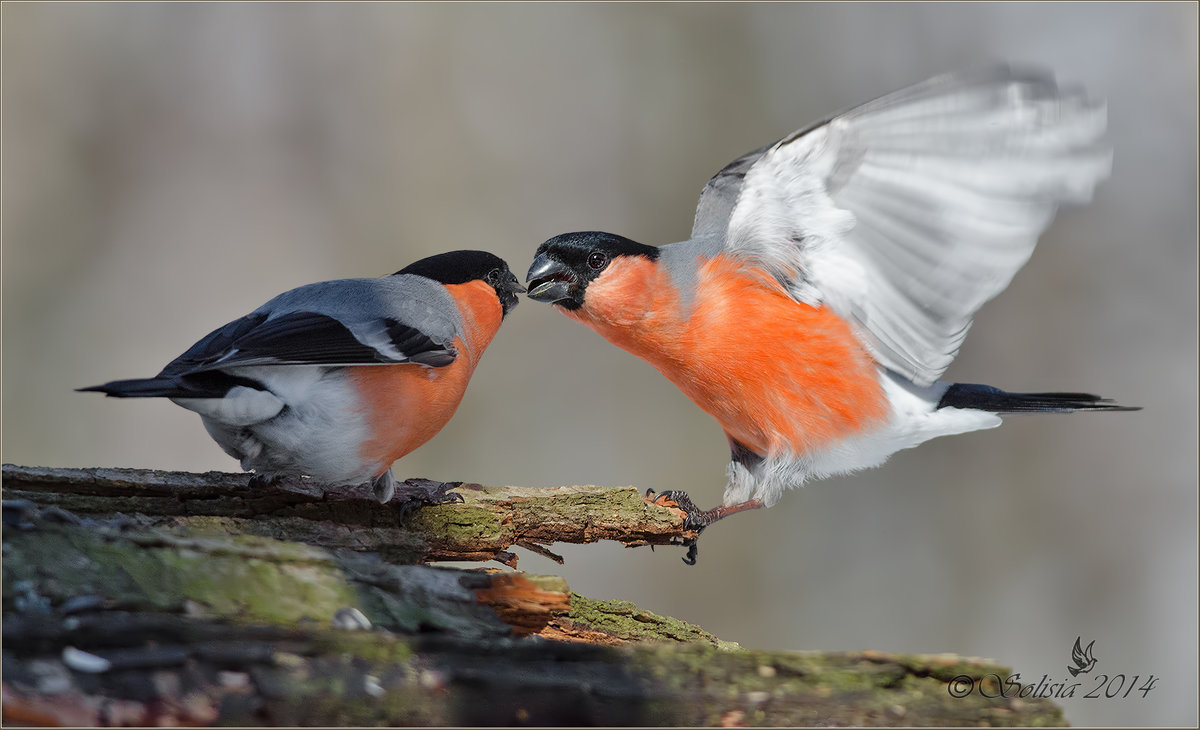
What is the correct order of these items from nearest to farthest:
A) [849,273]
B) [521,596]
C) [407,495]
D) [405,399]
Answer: [521,596] < [405,399] < [407,495] < [849,273]

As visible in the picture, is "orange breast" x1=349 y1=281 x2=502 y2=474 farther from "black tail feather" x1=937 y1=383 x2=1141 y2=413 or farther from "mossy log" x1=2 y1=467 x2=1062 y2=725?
"black tail feather" x1=937 y1=383 x2=1141 y2=413

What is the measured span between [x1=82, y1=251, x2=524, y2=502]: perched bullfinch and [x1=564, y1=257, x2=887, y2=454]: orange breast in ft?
2.17

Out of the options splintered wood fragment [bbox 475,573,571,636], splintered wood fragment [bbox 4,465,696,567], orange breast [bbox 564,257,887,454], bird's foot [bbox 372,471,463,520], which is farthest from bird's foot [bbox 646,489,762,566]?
splintered wood fragment [bbox 475,573,571,636]

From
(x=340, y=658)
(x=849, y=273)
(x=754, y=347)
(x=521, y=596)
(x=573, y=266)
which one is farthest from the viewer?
(x=573, y=266)

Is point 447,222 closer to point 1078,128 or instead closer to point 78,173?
point 78,173

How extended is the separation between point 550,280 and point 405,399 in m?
0.82

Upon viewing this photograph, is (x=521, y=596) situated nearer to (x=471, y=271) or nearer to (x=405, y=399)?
(x=405, y=399)

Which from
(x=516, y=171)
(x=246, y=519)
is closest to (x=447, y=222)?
(x=516, y=171)

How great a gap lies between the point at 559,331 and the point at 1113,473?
3628 millimetres

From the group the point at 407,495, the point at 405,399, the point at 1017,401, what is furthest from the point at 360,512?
the point at 1017,401

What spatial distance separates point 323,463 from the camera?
97.5 inches

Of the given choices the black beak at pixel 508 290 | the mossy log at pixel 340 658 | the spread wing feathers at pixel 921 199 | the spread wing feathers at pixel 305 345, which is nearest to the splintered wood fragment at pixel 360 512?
the spread wing feathers at pixel 305 345

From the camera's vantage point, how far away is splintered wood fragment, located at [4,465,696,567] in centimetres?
223

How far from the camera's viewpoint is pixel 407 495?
108 inches
